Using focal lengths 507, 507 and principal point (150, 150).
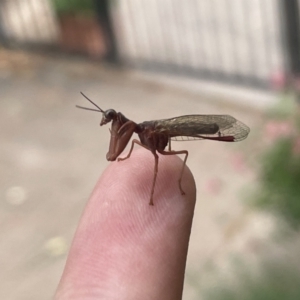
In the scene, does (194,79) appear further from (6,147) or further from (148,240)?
(148,240)

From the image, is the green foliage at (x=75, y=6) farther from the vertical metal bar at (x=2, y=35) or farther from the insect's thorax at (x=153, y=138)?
the insect's thorax at (x=153, y=138)

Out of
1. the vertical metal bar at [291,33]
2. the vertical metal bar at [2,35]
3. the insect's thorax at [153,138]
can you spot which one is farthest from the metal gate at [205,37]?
the insect's thorax at [153,138]

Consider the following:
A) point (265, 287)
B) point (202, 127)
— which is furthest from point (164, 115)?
point (202, 127)

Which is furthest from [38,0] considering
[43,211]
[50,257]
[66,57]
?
[50,257]

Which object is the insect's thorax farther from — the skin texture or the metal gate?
the metal gate

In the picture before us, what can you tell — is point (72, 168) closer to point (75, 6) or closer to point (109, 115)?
point (75, 6)
